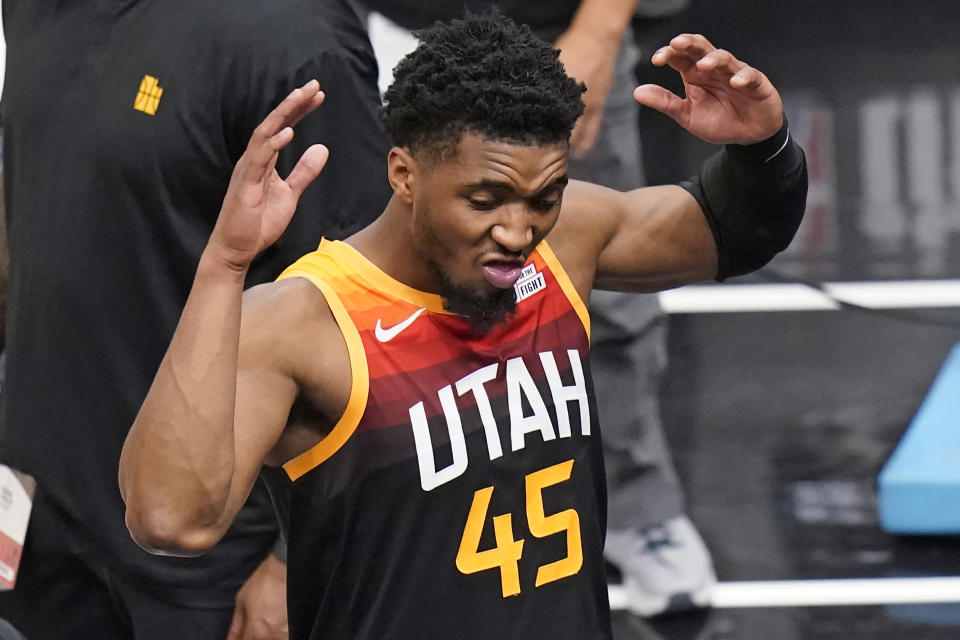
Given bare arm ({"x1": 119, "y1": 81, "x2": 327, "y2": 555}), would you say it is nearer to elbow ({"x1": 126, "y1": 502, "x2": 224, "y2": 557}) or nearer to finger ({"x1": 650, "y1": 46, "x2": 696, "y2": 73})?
elbow ({"x1": 126, "y1": 502, "x2": 224, "y2": 557})

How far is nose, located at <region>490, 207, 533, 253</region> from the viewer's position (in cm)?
187

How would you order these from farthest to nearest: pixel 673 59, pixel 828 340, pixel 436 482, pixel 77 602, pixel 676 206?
pixel 828 340, pixel 77 602, pixel 676 206, pixel 673 59, pixel 436 482

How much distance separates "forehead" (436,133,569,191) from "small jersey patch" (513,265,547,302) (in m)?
0.21

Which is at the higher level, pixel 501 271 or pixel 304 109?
pixel 304 109

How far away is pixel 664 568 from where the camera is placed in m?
3.71

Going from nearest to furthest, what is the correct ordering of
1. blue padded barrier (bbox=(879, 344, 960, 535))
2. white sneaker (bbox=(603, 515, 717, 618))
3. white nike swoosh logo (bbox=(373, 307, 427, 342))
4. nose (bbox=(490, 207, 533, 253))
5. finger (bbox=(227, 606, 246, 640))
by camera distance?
1. nose (bbox=(490, 207, 533, 253))
2. white nike swoosh logo (bbox=(373, 307, 427, 342))
3. finger (bbox=(227, 606, 246, 640))
4. white sneaker (bbox=(603, 515, 717, 618))
5. blue padded barrier (bbox=(879, 344, 960, 535))

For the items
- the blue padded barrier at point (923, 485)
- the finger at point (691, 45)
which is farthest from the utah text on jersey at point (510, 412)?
the blue padded barrier at point (923, 485)

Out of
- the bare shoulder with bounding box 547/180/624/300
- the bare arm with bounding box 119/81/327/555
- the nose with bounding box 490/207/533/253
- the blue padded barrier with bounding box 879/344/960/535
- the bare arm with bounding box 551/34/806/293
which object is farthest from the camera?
the blue padded barrier with bounding box 879/344/960/535

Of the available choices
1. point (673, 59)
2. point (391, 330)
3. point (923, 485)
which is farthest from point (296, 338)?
point (923, 485)

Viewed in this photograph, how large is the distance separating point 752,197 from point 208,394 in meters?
0.91

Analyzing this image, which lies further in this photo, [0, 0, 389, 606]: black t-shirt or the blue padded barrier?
the blue padded barrier

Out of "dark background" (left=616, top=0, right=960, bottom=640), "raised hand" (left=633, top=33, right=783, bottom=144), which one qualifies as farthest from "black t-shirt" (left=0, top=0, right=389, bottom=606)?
"dark background" (left=616, top=0, right=960, bottom=640)

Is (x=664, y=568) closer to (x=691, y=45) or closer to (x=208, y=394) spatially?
(x=691, y=45)

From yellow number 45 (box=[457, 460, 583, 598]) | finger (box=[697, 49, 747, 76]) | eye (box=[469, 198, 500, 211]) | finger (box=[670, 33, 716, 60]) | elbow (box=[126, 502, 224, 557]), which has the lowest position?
yellow number 45 (box=[457, 460, 583, 598])
